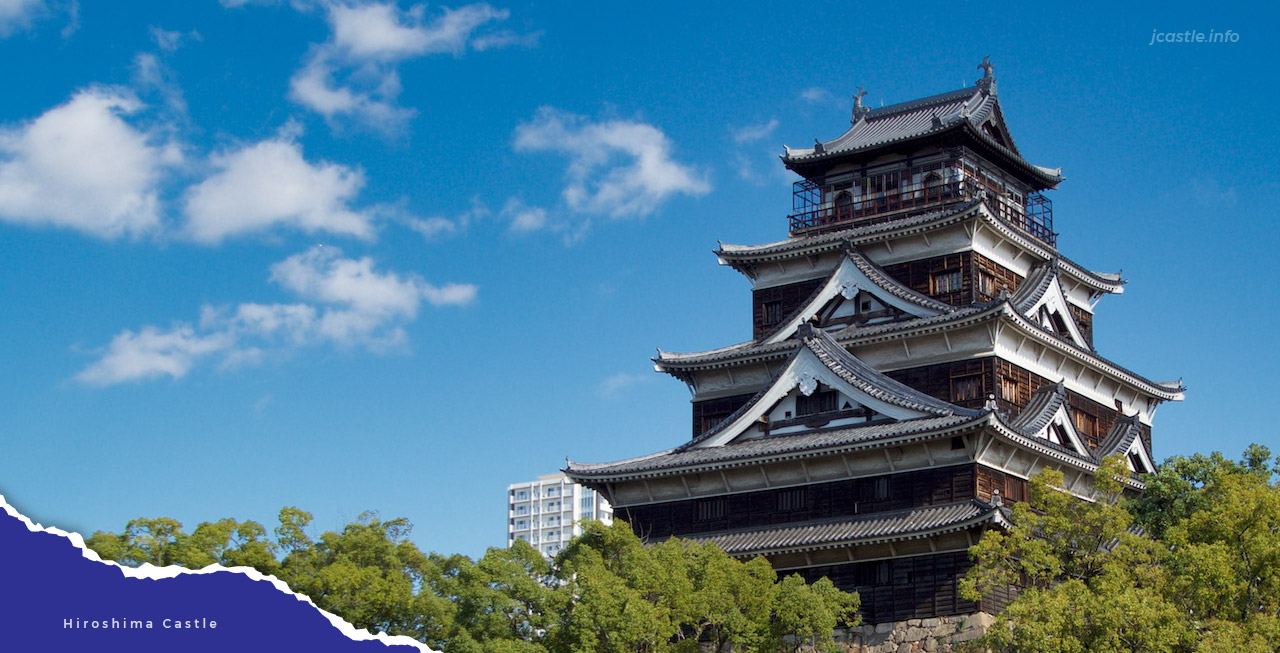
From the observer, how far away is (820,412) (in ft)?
148

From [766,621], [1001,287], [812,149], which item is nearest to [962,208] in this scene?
[1001,287]

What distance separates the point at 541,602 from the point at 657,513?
9406mm

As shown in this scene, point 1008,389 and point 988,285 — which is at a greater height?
point 988,285

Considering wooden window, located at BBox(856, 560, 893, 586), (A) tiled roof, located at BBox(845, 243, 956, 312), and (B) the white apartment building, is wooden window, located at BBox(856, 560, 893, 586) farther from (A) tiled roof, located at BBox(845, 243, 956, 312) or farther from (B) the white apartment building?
(B) the white apartment building

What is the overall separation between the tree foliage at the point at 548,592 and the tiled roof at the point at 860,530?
2002 mm

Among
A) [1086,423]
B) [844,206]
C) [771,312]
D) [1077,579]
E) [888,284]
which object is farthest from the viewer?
[844,206]

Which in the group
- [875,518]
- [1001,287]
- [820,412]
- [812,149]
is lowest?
[875,518]

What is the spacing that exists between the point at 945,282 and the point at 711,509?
391 inches

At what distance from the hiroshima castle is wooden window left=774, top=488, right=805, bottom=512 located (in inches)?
1.5

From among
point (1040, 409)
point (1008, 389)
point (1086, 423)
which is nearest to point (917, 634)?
point (1040, 409)

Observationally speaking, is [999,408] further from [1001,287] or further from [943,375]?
[1001,287]

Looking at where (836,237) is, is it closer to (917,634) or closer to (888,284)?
(888,284)

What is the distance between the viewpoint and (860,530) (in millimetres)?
41594

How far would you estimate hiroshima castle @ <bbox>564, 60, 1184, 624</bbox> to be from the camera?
4172cm
